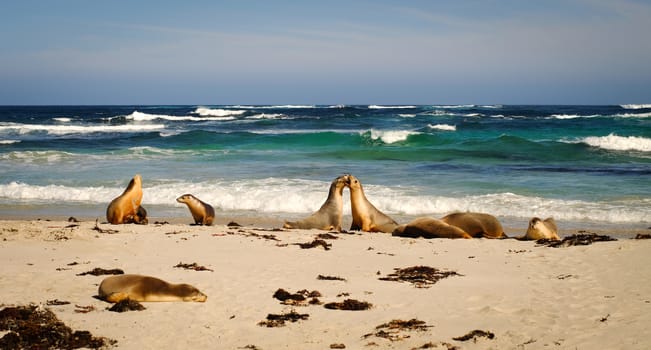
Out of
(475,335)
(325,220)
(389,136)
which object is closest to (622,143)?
(389,136)

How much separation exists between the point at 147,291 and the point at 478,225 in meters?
6.21

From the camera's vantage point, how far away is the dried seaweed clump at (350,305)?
6176mm

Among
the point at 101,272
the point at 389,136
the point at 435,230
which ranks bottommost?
the point at 435,230

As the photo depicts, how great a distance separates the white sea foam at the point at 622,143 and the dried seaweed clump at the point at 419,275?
2369 cm

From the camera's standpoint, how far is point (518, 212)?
13766 mm

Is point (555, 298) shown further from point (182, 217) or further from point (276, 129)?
point (276, 129)

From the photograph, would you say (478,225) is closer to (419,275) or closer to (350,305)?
(419,275)

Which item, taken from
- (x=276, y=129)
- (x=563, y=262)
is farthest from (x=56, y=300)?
(x=276, y=129)

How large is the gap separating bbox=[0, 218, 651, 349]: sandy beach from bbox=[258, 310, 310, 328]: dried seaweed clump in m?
0.04

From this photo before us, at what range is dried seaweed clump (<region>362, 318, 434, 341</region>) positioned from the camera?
17.3 ft

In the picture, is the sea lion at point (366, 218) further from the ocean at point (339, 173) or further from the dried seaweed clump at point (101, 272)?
the dried seaweed clump at point (101, 272)

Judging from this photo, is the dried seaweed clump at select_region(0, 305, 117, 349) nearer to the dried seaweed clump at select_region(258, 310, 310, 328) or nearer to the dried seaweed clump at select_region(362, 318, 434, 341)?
the dried seaweed clump at select_region(258, 310, 310, 328)

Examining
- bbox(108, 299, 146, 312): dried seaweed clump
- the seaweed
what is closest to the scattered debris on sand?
bbox(108, 299, 146, 312): dried seaweed clump

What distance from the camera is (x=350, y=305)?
6230 millimetres
